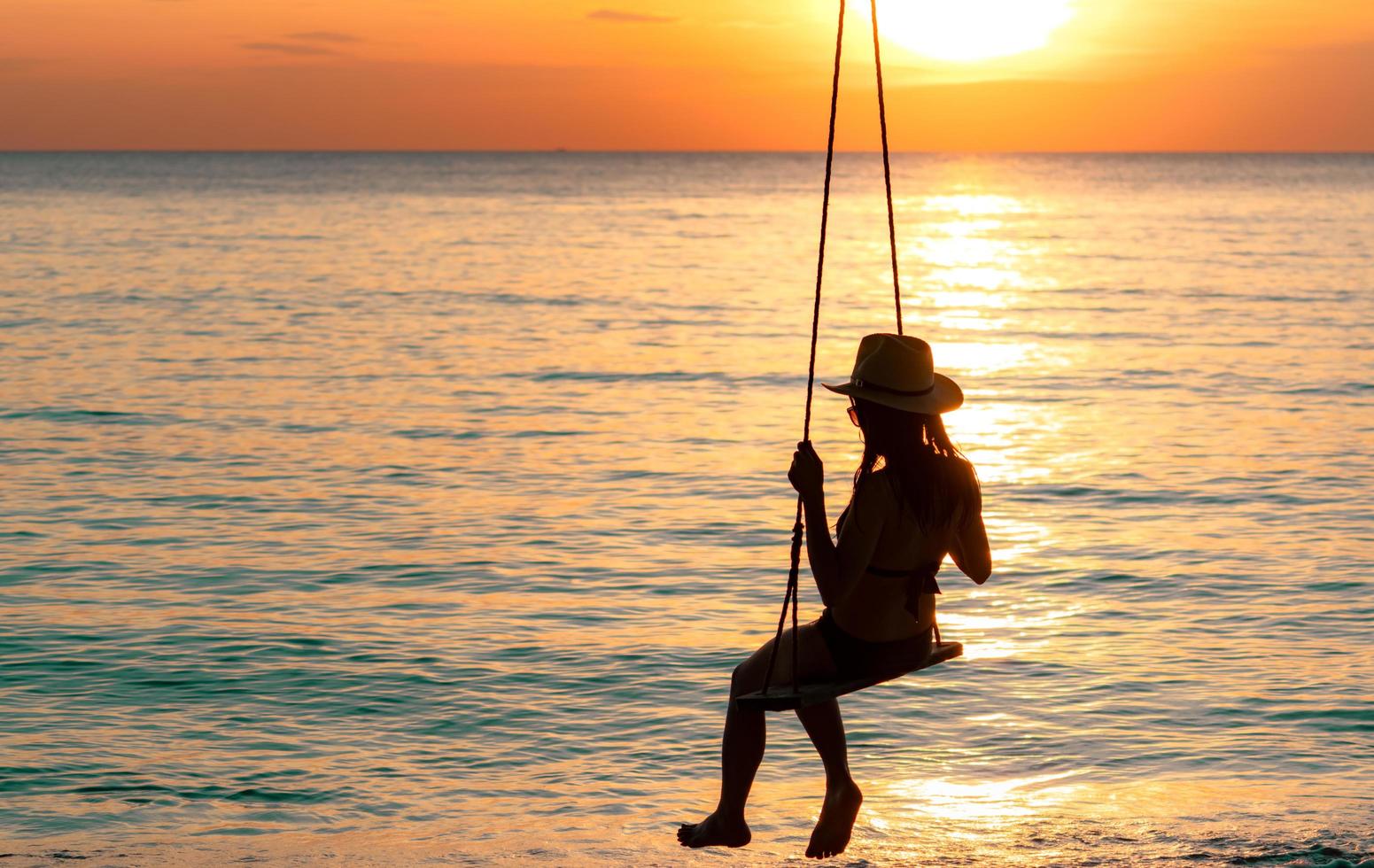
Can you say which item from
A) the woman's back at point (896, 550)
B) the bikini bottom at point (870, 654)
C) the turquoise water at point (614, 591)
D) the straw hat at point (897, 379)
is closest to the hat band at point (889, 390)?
the straw hat at point (897, 379)

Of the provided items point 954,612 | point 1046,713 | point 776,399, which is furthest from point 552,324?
point 1046,713

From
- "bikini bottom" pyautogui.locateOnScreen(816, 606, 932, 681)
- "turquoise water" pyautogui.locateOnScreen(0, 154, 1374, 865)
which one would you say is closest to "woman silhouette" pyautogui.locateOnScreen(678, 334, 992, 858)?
"bikini bottom" pyautogui.locateOnScreen(816, 606, 932, 681)

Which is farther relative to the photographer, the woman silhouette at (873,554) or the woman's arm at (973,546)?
the woman's arm at (973,546)

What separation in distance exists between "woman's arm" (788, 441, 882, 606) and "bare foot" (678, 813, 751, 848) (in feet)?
2.95

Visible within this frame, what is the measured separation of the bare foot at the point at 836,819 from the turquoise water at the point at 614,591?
199 centimetres

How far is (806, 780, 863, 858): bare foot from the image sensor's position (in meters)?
5.67

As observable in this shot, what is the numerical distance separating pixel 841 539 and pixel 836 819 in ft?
Answer: 3.46

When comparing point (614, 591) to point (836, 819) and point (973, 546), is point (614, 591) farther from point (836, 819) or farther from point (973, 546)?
point (973, 546)

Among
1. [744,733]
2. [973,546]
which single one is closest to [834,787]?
[744,733]

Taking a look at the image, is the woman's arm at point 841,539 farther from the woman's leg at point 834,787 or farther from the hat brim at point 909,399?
the woman's leg at point 834,787

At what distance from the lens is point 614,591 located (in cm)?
1297

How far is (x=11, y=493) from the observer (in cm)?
1678

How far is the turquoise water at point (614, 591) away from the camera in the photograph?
331 inches

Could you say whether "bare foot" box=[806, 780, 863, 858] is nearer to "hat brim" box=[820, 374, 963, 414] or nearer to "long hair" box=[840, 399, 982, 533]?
"long hair" box=[840, 399, 982, 533]
